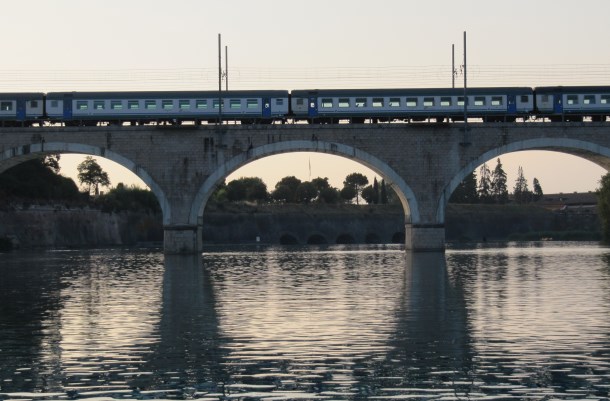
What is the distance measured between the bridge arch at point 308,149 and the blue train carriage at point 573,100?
407 inches

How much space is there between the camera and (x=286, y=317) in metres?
22.2

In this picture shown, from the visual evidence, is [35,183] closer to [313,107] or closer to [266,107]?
[266,107]

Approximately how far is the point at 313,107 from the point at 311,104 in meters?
0.23

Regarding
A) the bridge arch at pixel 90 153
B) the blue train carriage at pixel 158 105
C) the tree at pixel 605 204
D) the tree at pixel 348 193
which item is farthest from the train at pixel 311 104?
the tree at pixel 348 193

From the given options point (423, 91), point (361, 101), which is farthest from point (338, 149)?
point (423, 91)

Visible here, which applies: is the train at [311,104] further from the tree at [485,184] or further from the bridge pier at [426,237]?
the tree at [485,184]

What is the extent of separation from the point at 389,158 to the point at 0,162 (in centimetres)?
2555

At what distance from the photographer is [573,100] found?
64.0m

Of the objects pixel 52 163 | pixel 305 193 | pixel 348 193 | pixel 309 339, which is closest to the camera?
pixel 309 339

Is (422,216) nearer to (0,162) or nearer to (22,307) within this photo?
(0,162)

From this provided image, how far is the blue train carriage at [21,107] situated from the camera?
64.4m

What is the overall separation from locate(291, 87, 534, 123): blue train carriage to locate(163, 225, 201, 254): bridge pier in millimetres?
10466

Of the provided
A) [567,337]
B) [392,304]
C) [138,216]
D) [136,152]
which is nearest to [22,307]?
[392,304]

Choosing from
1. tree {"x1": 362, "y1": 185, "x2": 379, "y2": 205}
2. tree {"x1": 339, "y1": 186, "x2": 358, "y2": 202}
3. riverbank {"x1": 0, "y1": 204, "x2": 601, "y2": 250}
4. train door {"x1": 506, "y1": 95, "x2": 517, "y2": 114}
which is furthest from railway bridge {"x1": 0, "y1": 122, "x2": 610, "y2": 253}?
tree {"x1": 339, "y1": 186, "x2": 358, "y2": 202}
